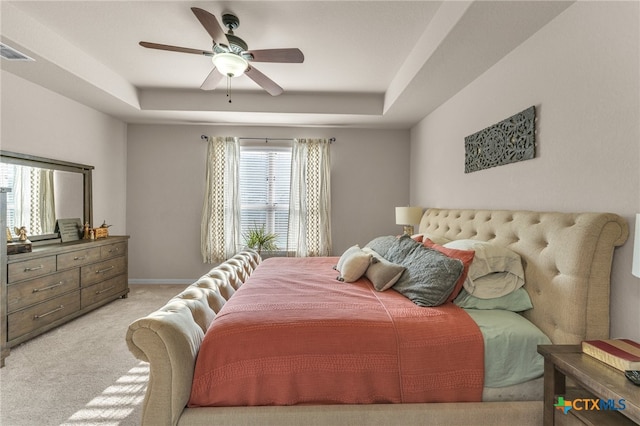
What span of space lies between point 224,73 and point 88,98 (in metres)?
2.27

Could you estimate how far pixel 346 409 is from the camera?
4.54ft

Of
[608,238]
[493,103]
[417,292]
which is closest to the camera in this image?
[608,238]

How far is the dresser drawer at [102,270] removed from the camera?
10.8ft

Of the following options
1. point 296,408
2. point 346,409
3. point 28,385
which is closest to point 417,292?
point 346,409

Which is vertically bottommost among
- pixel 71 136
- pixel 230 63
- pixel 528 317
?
pixel 528 317

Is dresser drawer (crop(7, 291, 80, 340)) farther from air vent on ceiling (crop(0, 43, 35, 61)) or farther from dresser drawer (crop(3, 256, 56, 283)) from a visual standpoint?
air vent on ceiling (crop(0, 43, 35, 61))

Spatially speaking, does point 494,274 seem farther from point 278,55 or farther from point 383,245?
point 278,55

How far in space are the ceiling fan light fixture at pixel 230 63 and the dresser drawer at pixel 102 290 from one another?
2.85 meters

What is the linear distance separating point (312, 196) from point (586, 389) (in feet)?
12.4

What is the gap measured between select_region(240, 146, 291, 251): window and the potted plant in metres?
0.05

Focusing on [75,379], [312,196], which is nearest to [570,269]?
[75,379]

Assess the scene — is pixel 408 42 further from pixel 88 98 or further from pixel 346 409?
pixel 88 98

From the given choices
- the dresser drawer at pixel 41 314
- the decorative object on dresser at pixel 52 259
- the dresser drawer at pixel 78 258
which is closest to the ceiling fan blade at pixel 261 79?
the decorative object on dresser at pixel 52 259

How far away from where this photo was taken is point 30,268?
8.72ft
